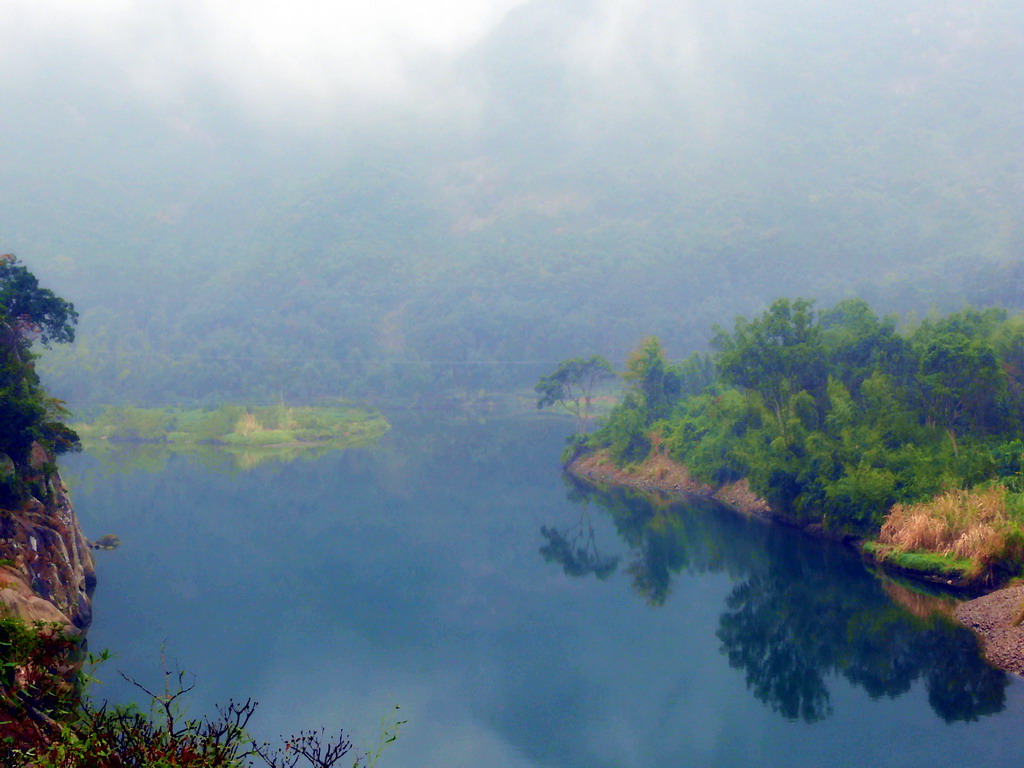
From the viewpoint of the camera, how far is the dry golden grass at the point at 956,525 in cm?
1812

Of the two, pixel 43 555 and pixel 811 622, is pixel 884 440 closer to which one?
pixel 811 622

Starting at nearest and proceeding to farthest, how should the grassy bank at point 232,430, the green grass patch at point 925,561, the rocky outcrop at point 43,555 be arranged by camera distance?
the rocky outcrop at point 43,555
the green grass patch at point 925,561
the grassy bank at point 232,430

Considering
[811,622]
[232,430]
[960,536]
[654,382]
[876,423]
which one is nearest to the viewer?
[811,622]

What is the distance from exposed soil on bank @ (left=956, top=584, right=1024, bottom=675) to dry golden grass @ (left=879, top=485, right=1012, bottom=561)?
122 cm

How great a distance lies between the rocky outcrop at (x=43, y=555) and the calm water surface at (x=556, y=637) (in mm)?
1260

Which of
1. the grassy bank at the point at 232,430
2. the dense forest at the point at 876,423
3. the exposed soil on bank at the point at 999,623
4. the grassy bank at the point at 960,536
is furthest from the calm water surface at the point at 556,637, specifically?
the grassy bank at the point at 232,430

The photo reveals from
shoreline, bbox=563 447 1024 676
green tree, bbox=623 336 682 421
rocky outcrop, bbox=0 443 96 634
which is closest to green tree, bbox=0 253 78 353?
rocky outcrop, bbox=0 443 96 634

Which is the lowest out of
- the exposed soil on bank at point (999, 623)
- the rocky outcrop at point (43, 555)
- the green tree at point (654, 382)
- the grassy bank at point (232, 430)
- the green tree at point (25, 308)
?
the rocky outcrop at point (43, 555)

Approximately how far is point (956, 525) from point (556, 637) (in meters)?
9.25

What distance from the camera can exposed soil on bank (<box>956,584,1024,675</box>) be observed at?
48.3ft

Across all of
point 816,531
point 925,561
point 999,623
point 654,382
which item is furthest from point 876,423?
point 654,382

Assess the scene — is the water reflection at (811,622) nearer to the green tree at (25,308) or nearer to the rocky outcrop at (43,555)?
the rocky outcrop at (43,555)

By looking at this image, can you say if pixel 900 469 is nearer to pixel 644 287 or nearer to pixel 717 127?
pixel 644 287

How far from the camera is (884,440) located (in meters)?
24.3
